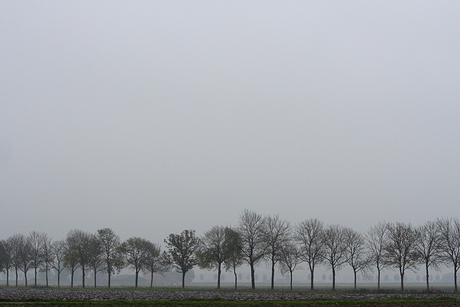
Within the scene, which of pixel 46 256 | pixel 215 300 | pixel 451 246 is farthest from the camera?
pixel 46 256

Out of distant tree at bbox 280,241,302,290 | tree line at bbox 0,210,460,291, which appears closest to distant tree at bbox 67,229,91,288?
tree line at bbox 0,210,460,291

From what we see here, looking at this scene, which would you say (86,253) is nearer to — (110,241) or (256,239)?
(110,241)

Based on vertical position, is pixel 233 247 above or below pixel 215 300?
above

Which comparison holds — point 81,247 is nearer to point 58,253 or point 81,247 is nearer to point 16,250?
point 58,253

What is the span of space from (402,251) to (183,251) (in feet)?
141

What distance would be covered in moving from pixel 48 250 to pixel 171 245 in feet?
119

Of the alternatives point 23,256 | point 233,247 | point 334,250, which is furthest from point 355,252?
point 23,256

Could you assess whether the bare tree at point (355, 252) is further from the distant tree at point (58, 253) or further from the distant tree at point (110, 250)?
the distant tree at point (58, 253)

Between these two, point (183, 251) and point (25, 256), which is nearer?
point (183, 251)

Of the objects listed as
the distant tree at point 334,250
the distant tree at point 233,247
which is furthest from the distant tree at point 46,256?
the distant tree at point 334,250

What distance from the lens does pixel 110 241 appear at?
90.9 m

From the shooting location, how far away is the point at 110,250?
298ft

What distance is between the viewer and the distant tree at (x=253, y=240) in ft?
252

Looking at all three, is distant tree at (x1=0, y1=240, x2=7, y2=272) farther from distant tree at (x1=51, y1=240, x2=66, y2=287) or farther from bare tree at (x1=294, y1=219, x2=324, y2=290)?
bare tree at (x1=294, y1=219, x2=324, y2=290)
